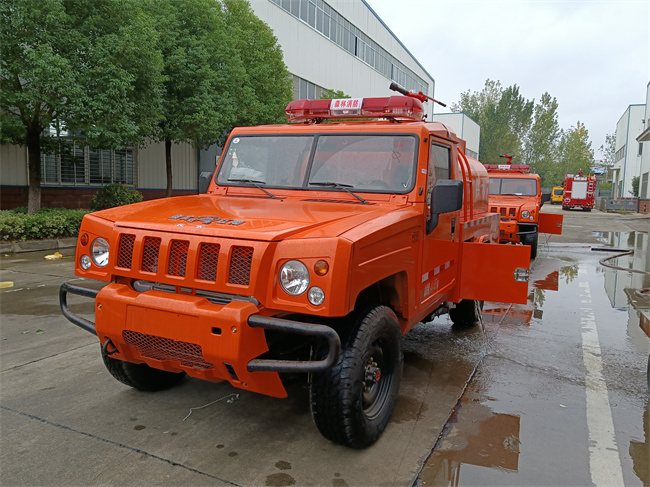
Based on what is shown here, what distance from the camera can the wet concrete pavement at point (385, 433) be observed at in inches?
124

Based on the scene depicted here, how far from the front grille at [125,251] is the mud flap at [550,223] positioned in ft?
38.7

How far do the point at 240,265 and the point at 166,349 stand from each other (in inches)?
27.4

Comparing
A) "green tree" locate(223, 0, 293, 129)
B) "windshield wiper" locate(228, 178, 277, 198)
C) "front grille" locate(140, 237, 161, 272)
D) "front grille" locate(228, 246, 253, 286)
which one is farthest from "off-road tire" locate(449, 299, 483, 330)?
"green tree" locate(223, 0, 293, 129)

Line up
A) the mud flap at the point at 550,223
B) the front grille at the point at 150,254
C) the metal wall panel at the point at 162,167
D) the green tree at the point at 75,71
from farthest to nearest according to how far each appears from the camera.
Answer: the metal wall panel at the point at 162,167
the mud flap at the point at 550,223
the green tree at the point at 75,71
the front grille at the point at 150,254

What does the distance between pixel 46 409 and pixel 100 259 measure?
1.33 m

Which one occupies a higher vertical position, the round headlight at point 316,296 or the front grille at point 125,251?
the front grille at point 125,251

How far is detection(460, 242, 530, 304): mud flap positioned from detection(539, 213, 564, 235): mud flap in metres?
8.85

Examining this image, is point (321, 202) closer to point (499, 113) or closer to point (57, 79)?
point (57, 79)

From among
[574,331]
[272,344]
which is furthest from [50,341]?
[574,331]

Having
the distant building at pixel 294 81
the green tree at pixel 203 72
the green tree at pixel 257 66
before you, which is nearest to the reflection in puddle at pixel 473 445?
the green tree at pixel 203 72

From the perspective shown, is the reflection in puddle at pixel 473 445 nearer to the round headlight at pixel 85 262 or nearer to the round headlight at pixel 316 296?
the round headlight at pixel 316 296

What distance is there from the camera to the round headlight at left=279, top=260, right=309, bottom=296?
2.90m

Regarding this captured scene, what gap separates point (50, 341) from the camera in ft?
18.0

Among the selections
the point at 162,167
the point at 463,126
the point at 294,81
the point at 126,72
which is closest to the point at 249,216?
the point at 126,72
